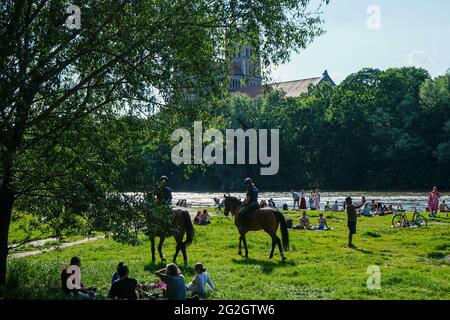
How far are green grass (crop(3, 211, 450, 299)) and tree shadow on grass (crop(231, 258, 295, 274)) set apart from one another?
0.11 feet

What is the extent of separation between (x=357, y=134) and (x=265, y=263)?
82.0 meters

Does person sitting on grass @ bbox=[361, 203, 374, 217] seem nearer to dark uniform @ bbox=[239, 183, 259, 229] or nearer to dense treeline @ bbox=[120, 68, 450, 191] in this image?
dark uniform @ bbox=[239, 183, 259, 229]

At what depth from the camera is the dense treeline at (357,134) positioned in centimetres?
8806

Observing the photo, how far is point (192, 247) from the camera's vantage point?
78.8 ft

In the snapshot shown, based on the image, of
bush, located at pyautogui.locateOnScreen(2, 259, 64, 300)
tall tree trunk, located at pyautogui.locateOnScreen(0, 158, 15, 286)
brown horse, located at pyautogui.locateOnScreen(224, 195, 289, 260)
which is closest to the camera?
bush, located at pyautogui.locateOnScreen(2, 259, 64, 300)

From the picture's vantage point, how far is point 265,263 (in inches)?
773

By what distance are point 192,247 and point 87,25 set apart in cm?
1201

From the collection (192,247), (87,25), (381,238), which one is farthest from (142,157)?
(381,238)

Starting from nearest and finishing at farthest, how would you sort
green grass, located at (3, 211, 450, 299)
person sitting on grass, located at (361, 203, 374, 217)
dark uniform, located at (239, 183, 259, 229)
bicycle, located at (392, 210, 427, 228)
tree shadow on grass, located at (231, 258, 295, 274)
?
green grass, located at (3, 211, 450, 299), tree shadow on grass, located at (231, 258, 295, 274), dark uniform, located at (239, 183, 259, 229), bicycle, located at (392, 210, 427, 228), person sitting on grass, located at (361, 203, 374, 217)

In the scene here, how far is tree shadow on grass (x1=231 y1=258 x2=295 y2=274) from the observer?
18.3 meters

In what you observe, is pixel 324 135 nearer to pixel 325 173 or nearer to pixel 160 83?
pixel 325 173

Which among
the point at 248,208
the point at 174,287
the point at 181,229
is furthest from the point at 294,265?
the point at 174,287

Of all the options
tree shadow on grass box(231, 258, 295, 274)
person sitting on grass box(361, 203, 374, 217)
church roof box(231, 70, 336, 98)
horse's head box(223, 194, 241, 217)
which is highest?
church roof box(231, 70, 336, 98)

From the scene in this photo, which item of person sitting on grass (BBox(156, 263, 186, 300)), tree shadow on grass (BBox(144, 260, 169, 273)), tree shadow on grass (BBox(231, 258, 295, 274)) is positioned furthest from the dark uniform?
person sitting on grass (BBox(156, 263, 186, 300))
